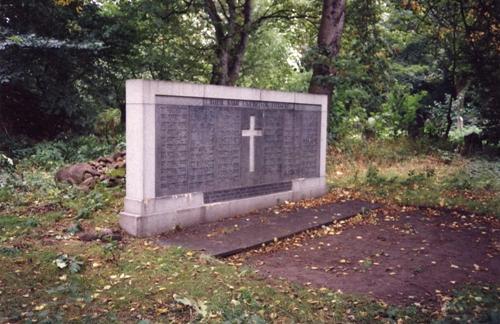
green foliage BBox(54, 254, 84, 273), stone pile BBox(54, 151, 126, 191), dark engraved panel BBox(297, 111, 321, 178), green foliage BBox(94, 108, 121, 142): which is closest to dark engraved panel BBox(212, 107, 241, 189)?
dark engraved panel BBox(297, 111, 321, 178)

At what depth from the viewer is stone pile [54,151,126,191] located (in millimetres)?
10273

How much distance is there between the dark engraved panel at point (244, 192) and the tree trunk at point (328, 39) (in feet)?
17.0

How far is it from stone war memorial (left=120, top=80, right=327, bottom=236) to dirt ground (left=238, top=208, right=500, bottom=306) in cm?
156

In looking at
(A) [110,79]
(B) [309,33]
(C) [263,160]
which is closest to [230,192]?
(C) [263,160]

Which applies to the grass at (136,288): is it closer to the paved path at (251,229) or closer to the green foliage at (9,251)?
the green foliage at (9,251)

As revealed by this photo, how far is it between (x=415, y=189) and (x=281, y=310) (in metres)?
7.62

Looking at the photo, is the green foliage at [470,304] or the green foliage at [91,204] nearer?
the green foliage at [470,304]

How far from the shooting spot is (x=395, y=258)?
663cm

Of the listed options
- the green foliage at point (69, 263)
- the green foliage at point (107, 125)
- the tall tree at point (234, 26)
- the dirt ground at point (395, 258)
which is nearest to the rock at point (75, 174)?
the green foliage at point (69, 263)

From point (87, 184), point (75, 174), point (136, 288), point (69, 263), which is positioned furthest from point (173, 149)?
point (75, 174)

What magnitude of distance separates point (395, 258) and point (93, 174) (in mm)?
6612

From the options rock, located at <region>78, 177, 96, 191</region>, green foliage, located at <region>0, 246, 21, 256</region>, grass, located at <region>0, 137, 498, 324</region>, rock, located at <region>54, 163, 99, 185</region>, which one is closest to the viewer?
grass, located at <region>0, 137, 498, 324</region>

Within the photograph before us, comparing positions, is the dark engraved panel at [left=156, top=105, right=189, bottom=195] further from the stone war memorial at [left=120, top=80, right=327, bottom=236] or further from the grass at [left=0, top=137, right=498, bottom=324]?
the grass at [left=0, top=137, right=498, bottom=324]

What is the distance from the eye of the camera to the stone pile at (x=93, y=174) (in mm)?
10273
